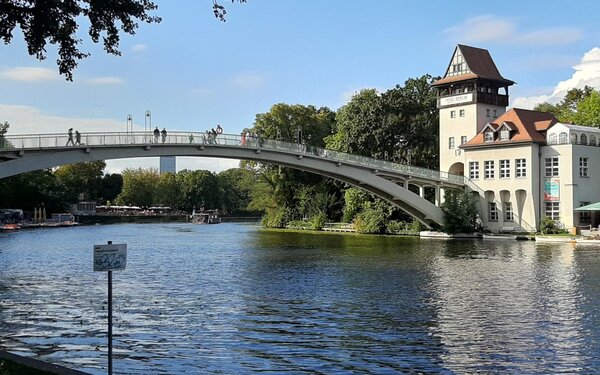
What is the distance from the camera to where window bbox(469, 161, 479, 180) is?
64.5m

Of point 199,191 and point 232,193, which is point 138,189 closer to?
point 199,191

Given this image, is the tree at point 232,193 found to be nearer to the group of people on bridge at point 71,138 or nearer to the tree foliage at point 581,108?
the tree foliage at point 581,108

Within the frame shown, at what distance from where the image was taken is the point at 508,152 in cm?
6150

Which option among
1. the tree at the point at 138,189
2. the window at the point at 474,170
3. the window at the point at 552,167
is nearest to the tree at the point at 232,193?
the tree at the point at 138,189

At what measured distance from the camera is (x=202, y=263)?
3656 centimetres

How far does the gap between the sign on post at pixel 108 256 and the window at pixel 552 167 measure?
54.2 metres

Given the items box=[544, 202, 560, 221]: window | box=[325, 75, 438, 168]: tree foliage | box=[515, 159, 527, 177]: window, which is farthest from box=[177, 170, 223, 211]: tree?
box=[544, 202, 560, 221]: window

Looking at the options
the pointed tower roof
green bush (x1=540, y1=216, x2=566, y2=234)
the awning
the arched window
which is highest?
the pointed tower roof

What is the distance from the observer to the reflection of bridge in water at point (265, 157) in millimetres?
41531

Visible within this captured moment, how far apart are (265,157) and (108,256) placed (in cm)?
4301

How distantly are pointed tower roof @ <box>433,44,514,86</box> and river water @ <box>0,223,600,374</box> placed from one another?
33529 mm

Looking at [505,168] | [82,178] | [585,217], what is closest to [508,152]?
[505,168]

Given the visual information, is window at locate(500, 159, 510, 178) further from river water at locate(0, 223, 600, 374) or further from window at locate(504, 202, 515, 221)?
river water at locate(0, 223, 600, 374)

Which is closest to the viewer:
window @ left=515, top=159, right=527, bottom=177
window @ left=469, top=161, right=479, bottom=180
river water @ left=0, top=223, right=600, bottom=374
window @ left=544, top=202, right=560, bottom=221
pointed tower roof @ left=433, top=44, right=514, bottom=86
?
river water @ left=0, top=223, right=600, bottom=374
